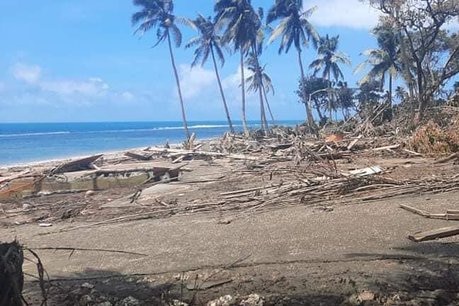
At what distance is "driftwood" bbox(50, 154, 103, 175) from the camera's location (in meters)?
17.1

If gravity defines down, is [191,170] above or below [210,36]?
below

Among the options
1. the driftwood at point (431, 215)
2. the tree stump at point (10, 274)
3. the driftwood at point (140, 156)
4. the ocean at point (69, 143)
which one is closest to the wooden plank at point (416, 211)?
the driftwood at point (431, 215)

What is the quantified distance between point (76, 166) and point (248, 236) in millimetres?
11152

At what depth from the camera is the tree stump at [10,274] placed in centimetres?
369

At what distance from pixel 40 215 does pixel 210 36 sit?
39.7m

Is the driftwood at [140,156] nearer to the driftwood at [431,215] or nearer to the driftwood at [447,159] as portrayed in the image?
the driftwood at [447,159]

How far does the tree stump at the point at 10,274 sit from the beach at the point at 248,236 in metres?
1.57

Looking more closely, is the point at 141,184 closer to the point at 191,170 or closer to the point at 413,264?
the point at 191,170

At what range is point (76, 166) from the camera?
17781mm

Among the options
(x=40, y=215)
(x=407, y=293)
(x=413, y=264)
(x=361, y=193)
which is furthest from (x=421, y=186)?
(x=40, y=215)

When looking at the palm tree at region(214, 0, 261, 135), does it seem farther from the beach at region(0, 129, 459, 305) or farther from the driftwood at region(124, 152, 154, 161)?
the beach at region(0, 129, 459, 305)

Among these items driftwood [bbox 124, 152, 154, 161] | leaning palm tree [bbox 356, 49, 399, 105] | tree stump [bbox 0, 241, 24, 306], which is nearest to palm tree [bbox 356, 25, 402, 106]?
leaning palm tree [bbox 356, 49, 399, 105]

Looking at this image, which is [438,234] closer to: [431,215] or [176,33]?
[431,215]

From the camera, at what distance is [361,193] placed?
32.9ft
